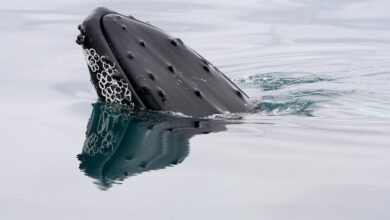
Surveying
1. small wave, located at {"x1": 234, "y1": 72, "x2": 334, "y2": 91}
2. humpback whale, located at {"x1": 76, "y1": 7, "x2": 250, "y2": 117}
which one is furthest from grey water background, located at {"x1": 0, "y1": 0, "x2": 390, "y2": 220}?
humpback whale, located at {"x1": 76, "y1": 7, "x2": 250, "y2": 117}

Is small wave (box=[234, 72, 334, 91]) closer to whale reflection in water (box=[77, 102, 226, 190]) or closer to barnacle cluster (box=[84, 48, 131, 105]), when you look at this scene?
whale reflection in water (box=[77, 102, 226, 190])

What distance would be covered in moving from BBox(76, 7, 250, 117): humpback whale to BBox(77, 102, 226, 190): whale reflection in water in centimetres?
11

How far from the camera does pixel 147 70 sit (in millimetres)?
7750

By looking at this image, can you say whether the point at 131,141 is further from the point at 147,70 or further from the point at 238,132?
the point at 238,132

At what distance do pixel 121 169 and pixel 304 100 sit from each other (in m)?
3.65

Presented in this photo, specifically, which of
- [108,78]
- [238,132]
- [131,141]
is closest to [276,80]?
[238,132]

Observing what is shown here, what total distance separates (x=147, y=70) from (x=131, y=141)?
0.64 meters

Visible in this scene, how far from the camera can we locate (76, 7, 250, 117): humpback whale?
7.78 meters

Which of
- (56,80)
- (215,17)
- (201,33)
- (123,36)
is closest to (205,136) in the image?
(123,36)

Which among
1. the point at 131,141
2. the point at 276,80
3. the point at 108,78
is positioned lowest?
the point at 131,141

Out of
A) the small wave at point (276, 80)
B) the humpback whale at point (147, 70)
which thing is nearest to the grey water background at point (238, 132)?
the small wave at point (276, 80)

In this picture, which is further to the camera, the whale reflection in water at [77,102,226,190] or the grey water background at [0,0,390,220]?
the whale reflection in water at [77,102,226,190]

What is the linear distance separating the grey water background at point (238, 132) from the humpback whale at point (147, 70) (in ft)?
1.12

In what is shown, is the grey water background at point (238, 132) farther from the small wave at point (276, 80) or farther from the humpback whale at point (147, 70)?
the humpback whale at point (147, 70)
